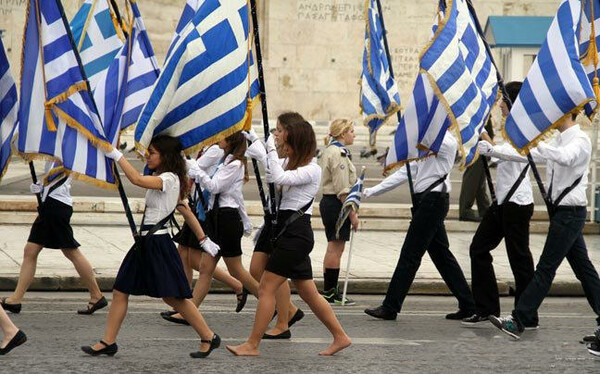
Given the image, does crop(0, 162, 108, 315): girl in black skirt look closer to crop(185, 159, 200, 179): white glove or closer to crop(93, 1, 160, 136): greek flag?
crop(93, 1, 160, 136): greek flag

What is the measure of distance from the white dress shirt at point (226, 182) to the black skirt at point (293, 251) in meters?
1.17

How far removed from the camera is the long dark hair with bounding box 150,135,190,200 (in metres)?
8.27

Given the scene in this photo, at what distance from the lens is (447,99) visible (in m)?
10.2

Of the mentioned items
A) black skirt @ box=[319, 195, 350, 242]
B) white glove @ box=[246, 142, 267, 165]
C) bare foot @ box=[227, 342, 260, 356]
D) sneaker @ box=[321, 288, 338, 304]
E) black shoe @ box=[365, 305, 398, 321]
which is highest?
white glove @ box=[246, 142, 267, 165]

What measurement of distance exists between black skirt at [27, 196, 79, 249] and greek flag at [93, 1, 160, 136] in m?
0.77

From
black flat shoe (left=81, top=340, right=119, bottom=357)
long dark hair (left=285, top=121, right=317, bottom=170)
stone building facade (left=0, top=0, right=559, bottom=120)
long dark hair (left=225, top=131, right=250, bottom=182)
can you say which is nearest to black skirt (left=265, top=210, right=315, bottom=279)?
long dark hair (left=285, top=121, right=317, bottom=170)

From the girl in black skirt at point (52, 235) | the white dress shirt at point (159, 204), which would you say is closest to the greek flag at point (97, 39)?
the girl in black skirt at point (52, 235)

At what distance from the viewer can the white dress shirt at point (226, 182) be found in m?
9.77

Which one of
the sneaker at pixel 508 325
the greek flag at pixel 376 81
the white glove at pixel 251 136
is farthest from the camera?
the greek flag at pixel 376 81

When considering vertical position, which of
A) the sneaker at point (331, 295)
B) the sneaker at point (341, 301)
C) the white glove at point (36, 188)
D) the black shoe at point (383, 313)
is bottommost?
the sneaker at point (341, 301)

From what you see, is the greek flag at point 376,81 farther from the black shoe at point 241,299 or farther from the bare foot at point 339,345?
the bare foot at point 339,345

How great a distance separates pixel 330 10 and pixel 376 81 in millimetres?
20848

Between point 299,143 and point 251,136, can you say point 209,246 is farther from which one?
point 299,143

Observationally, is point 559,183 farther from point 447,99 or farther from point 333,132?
point 333,132
